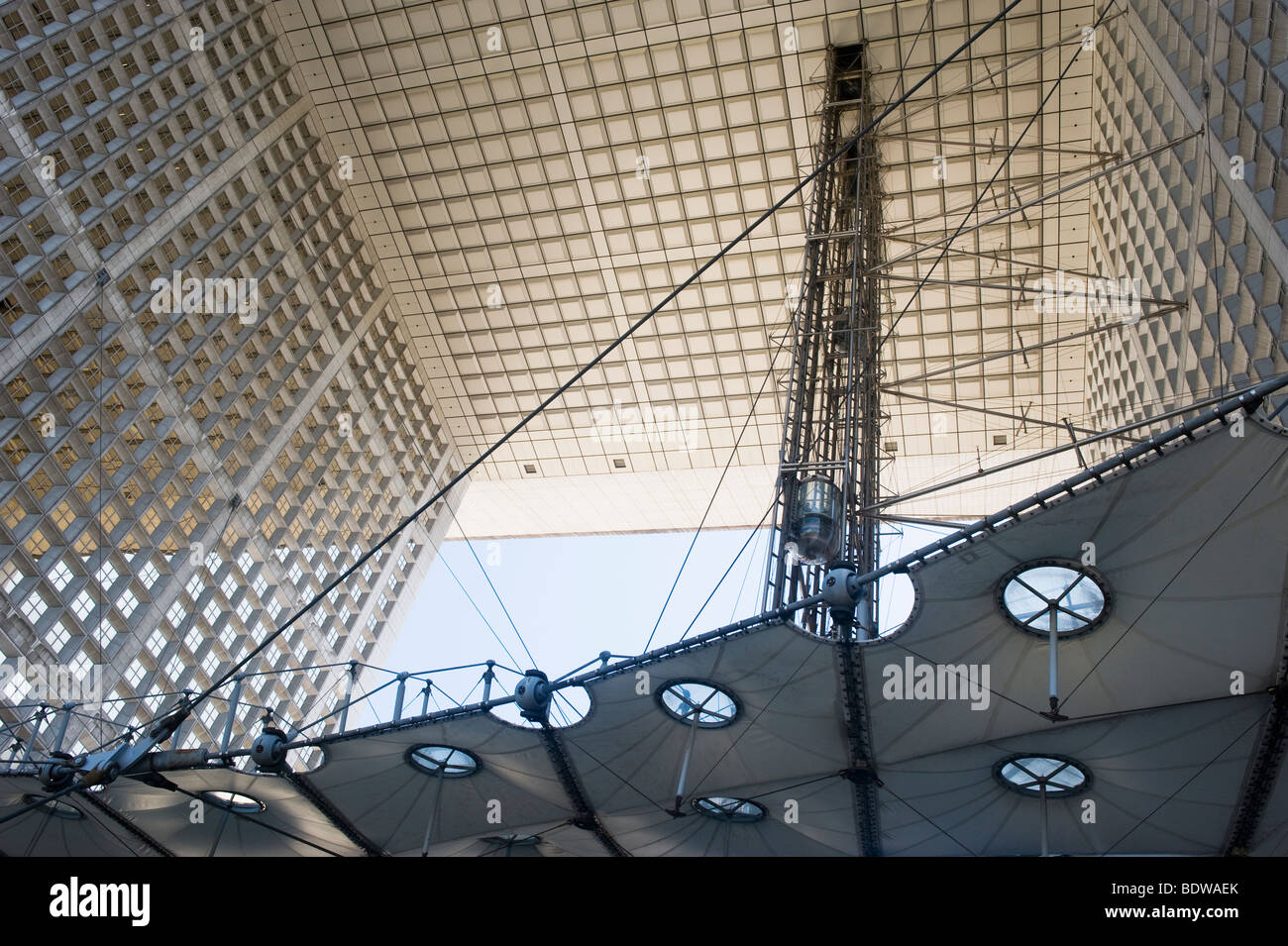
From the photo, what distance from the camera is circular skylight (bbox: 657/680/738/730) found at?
1628 centimetres

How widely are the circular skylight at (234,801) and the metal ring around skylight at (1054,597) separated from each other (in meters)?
14.5

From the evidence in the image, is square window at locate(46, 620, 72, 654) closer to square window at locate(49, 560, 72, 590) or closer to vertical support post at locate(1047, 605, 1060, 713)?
square window at locate(49, 560, 72, 590)

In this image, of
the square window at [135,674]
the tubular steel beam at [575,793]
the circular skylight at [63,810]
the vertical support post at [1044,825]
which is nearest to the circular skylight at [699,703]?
the tubular steel beam at [575,793]

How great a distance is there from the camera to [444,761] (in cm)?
1872

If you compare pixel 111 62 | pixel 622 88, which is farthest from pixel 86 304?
pixel 622 88

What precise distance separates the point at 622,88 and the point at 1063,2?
39.5 ft

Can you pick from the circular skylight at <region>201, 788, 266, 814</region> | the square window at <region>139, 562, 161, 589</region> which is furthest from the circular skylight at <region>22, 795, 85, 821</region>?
the square window at <region>139, 562, 161, 589</region>

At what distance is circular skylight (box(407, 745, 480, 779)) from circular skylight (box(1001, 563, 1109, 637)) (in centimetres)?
974

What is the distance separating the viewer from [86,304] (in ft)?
74.9

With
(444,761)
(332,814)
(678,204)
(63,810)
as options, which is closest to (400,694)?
(444,761)

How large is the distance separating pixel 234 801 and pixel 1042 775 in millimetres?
15254

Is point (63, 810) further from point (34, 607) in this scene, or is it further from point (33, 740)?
point (34, 607)

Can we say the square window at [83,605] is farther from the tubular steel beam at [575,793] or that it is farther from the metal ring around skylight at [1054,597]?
the metal ring around skylight at [1054,597]

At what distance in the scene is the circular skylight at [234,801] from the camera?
19.6m
